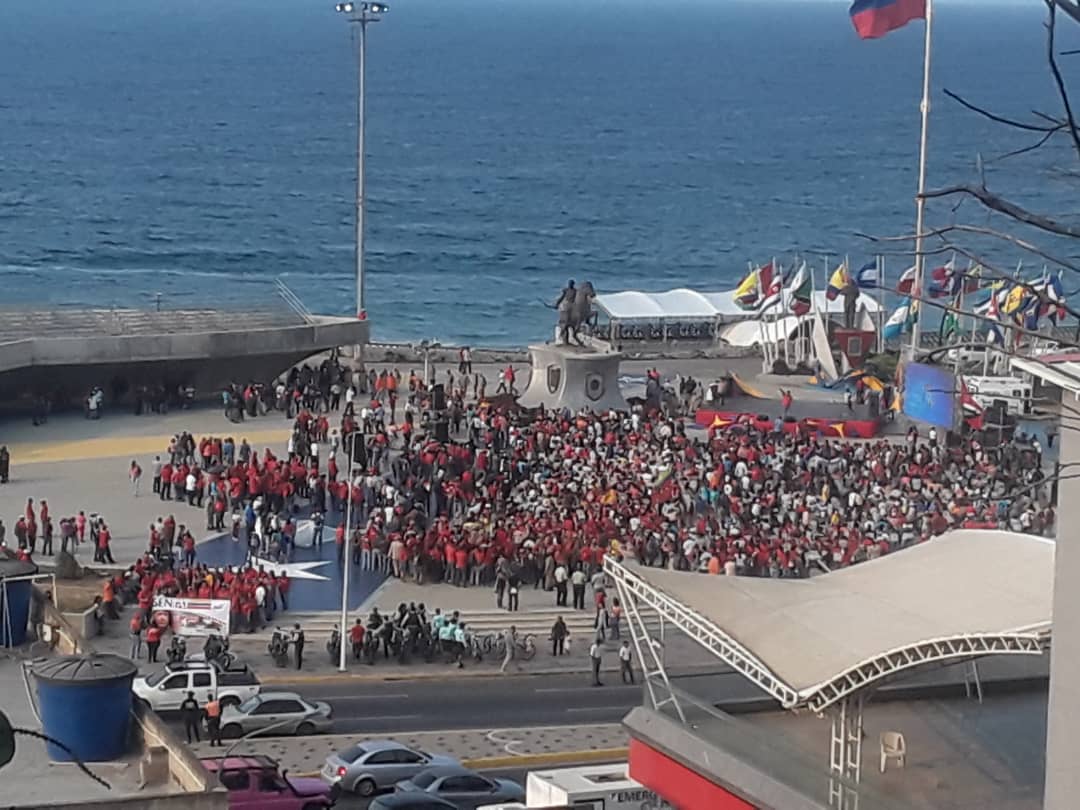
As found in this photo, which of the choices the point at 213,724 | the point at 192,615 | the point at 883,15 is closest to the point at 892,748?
the point at 213,724

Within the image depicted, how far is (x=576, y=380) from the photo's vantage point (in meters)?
49.9

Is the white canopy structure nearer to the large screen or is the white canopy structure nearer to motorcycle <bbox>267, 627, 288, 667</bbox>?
motorcycle <bbox>267, 627, 288, 667</bbox>

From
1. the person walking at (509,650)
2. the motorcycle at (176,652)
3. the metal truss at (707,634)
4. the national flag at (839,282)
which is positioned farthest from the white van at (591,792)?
the national flag at (839,282)

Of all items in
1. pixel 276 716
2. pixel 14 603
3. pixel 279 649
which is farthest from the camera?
pixel 279 649

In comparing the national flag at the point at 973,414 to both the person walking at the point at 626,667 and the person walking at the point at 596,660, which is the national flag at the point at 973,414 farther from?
the person walking at the point at 596,660

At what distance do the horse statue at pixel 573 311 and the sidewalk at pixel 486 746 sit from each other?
70.3 feet

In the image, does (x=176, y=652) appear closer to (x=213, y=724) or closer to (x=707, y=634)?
(x=213, y=724)

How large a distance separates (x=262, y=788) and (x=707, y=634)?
22.7 feet

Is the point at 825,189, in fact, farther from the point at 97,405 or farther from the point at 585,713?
the point at 585,713

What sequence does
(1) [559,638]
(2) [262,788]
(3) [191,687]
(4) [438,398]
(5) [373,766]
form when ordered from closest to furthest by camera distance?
(2) [262,788] → (5) [373,766] → (3) [191,687] → (1) [559,638] → (4) [438,398]

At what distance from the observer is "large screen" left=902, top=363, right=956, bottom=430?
45.5 metres

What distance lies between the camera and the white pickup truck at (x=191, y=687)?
2883 cm

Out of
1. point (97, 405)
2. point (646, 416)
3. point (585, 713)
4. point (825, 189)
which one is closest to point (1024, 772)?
point (585, 713)

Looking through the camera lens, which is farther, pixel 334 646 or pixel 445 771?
pixel 334 646
